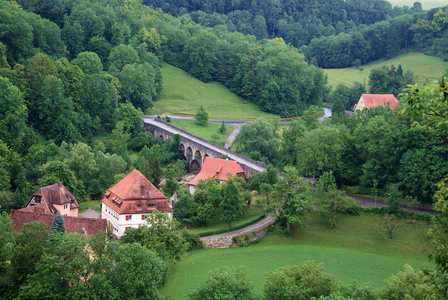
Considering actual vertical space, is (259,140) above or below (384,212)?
above

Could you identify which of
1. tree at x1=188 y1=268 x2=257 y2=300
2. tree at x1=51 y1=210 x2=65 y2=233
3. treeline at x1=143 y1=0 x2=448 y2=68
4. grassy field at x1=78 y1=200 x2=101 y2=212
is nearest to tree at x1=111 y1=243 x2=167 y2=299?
tree at x1=188 y1=268 x2=257 y2=300

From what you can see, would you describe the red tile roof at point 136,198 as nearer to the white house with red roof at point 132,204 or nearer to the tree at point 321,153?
the white house with red roof at point 132,204

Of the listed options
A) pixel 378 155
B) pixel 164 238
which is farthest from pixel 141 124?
pixel 164 238

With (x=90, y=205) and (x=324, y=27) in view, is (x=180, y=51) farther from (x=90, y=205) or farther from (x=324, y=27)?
(x=324, y=27)

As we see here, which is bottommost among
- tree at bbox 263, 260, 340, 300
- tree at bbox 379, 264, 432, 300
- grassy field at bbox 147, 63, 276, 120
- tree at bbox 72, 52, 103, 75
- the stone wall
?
the stone wall

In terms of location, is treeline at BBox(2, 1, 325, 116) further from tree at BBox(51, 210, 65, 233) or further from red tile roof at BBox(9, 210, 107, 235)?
tree at BBox(51, 210, 65, 233)

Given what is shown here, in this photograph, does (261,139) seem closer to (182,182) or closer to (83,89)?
(182,182)

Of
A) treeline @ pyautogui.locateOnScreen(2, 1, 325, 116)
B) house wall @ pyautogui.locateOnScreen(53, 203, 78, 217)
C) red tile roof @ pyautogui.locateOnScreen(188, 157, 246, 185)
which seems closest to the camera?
house wall @ pyautogui.locateOnScreen(53, 203, 78, 217)
